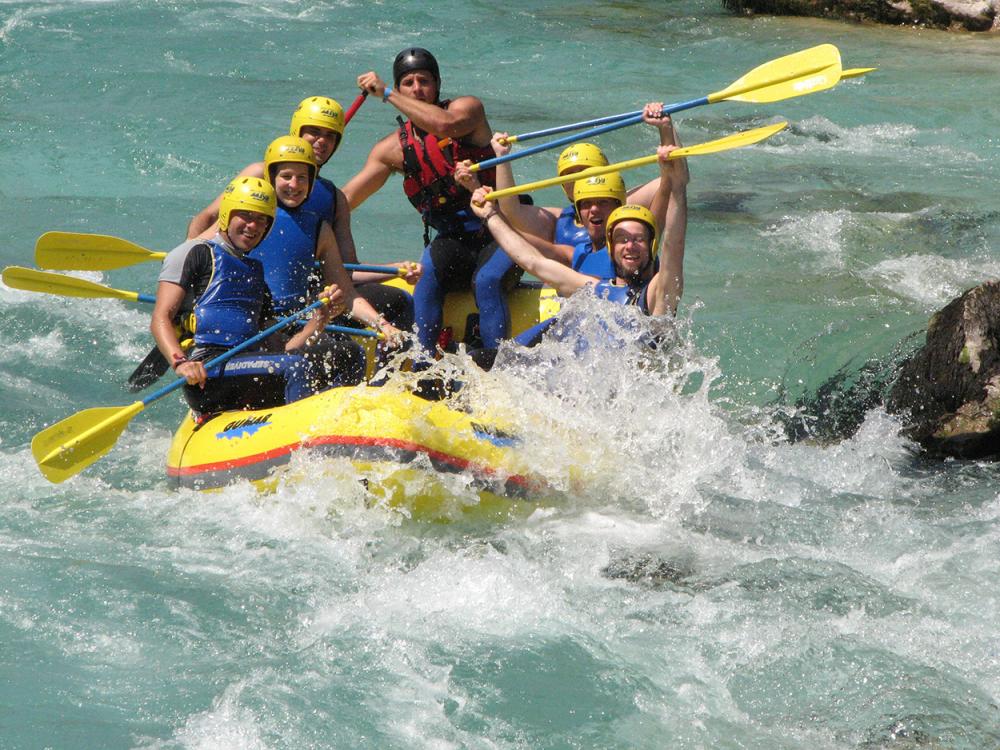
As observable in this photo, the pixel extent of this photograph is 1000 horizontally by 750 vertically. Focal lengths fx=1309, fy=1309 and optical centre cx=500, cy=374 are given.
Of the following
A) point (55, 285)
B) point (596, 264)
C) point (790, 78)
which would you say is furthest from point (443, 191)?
point (55, 285)

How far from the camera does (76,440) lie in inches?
247

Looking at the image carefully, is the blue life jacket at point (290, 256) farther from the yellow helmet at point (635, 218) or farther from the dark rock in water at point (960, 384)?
the dark rock in water at point (960, 384)

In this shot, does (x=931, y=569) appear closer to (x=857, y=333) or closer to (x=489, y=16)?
(x=857, y=333)

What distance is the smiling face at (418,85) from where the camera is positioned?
6832 millimetres

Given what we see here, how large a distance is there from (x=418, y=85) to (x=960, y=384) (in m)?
3.28

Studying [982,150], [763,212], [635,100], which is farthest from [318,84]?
[982,150]

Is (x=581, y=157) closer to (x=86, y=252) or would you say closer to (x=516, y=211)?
(x=516, y=211)

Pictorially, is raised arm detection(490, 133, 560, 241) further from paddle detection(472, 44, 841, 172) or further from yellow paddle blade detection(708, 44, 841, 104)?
yellow paddle blade detection(708, 44, 841, 104)

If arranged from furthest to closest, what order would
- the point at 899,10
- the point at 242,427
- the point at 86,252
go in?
1. the point at 899,10
2. the point at 86,252
3. the point at 242,427

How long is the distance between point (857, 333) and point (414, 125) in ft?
11.0

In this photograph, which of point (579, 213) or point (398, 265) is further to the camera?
point (398, 265)

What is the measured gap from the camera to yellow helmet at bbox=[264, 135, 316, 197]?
641cm

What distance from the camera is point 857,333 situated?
333 inches

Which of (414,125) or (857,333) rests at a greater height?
(414,125)
